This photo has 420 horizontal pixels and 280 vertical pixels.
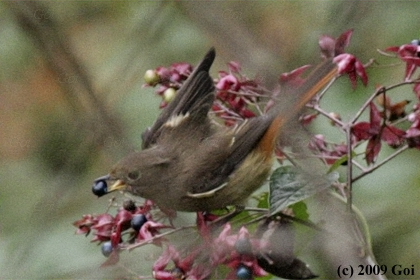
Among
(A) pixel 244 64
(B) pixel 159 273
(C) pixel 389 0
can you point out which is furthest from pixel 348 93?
(A) pixel 244 64

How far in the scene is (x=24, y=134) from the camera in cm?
471

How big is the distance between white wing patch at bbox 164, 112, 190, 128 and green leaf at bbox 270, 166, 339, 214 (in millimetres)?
566

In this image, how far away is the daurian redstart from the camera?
95.0 inches

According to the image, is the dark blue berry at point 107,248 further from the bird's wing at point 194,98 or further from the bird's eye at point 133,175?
the bird's wing at point 194,98

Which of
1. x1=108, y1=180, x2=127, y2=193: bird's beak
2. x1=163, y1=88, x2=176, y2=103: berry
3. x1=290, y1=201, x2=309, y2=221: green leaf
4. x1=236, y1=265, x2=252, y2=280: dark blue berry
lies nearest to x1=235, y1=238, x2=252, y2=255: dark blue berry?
x1=236, y1=265, x2=252, y2=280: dark blue berry

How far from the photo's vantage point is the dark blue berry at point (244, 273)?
2008 mm

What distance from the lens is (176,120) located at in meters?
2.59

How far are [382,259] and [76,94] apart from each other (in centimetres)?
162

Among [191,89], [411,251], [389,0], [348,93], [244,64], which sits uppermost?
Answer: [244,64]

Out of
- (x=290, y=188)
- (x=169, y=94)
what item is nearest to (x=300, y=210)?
(x=290, y=188)

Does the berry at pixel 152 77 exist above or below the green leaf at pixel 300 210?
above

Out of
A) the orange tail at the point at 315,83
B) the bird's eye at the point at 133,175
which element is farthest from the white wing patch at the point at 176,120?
the orange tail at the point at 315,83

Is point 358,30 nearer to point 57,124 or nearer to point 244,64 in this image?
point 57,124

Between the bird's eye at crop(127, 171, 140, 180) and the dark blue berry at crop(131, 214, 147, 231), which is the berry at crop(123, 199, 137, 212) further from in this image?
the bird's eye at crop(127, 171, 140, 180)
